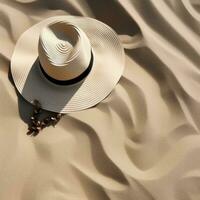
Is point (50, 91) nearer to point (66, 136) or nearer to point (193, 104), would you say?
point (66, 136)

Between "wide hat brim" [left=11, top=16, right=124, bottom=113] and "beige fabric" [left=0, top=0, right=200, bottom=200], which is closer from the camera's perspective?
"beige fabric" [left=0, top=0, right=200, bottom=200]

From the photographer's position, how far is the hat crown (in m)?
1.79

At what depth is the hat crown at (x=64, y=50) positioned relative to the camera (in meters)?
1.79

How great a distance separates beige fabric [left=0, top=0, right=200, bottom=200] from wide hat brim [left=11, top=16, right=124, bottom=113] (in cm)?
4

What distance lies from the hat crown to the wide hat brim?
0.07m

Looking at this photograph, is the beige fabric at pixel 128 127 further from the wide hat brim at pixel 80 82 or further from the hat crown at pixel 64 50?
the hat crown at pixel 64 50

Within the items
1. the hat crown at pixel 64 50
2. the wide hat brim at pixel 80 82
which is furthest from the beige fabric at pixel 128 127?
the hat crown at pixel 64 50

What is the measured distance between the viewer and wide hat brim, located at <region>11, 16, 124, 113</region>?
189 centimetres

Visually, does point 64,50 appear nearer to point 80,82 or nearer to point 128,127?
point 80,82

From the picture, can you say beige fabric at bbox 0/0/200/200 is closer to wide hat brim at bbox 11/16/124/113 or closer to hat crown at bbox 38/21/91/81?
wide hat brim at bbox 11/16/124/113

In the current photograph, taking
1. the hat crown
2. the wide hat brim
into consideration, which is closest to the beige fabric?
the wide hat brim

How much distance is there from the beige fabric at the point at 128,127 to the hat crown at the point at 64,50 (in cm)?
18

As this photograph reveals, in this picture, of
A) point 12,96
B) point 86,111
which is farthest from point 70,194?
point 12,96

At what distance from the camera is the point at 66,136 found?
1859 mm
